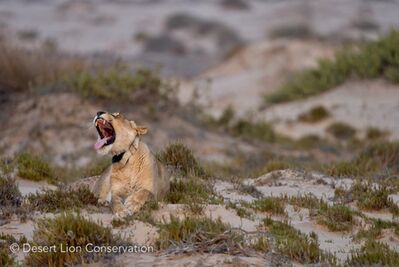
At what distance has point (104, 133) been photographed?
622 cm

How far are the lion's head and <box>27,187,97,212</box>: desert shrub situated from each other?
67cm

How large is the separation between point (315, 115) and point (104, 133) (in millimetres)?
13660

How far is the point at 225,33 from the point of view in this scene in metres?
41.1

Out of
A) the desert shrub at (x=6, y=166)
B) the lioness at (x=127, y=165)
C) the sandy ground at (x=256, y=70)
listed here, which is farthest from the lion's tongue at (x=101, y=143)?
the sandy ground at (x=256, y=70)

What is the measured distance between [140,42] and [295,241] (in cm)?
3380

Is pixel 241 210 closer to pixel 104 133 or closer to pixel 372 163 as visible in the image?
pixel 104 133

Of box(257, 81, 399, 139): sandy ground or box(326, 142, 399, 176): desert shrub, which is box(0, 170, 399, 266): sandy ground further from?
box(257, 81, 399, 139): sandy ground

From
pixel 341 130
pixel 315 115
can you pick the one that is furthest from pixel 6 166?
pixel 315 115

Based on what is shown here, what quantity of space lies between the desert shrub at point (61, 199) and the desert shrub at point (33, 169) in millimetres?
1337

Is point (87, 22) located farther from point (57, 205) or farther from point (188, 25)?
point (57, 205)

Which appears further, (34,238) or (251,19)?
(251,19)

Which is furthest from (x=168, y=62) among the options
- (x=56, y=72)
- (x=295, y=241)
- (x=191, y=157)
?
(x=295, y=241)

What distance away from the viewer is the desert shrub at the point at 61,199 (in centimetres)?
655

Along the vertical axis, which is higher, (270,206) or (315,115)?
(270,206)
